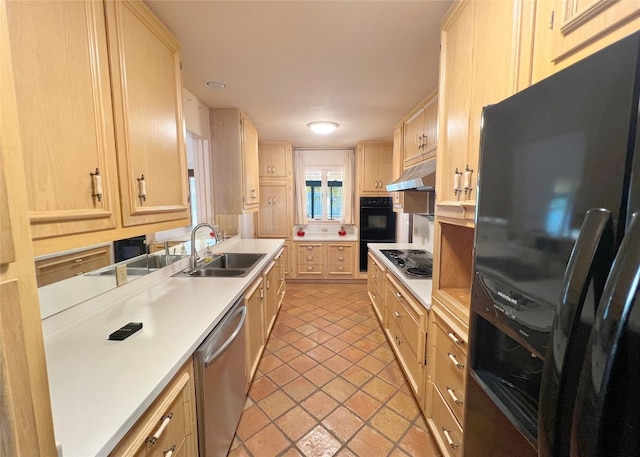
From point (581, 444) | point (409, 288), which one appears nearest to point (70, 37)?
point (581, 444)

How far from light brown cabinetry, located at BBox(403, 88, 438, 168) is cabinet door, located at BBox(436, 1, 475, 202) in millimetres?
553

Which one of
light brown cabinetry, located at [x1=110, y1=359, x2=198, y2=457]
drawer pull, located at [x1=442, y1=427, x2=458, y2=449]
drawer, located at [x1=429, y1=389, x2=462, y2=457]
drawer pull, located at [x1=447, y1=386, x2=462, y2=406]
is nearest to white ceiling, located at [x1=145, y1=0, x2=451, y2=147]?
light brown cabinetry, located at [x1=110, y1=359, x2=198, y2=457]

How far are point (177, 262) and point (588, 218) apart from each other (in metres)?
2.44

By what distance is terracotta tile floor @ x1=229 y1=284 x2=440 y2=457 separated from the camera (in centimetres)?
161

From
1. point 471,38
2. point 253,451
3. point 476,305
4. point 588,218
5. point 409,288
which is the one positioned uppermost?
point 471,38

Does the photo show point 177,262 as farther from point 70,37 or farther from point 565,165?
point 565,165

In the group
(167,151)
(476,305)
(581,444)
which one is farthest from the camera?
(167,151)

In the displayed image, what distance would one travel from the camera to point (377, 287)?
3.26 metres

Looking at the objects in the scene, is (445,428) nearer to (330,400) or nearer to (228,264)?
(330,400)

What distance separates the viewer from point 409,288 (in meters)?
1.92

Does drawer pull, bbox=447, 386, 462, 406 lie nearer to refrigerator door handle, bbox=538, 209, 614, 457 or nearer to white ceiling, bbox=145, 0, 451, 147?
refrigerator door handle, bbox=538, 209, 614, 457

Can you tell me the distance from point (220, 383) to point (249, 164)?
2.51 meters

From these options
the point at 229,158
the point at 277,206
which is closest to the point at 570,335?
the point at 229,158

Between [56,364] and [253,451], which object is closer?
[56,364]
